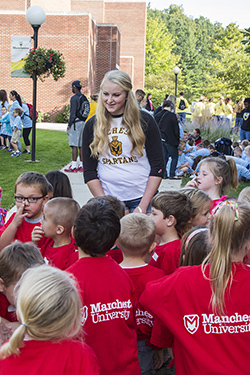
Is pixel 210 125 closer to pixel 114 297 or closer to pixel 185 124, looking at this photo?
pixel 185 124

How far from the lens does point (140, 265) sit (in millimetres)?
3010

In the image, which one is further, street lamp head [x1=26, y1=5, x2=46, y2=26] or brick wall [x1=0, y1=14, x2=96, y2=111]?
brick wall [x1=0, y1=14, x2=96, y2=111]

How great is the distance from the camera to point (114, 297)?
246 centimetres

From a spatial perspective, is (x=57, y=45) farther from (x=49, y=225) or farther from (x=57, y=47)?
(x=49, y=225)

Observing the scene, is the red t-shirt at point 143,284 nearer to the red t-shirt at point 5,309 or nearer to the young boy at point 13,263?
the young boy at point 13,263

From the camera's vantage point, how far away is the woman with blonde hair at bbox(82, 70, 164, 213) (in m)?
3.61

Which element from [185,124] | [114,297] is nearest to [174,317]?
[114,297]

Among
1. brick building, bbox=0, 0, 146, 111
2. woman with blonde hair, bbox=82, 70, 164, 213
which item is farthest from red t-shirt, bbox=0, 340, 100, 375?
brick building, bbox=0, 0, 146, 111

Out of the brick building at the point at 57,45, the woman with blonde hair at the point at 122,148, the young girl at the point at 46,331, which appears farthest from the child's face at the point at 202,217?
the brick building at the point at 57,45

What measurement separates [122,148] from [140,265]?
111cm

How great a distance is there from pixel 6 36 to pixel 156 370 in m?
30.3

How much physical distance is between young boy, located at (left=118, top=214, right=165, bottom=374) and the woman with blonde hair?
72 centimetres

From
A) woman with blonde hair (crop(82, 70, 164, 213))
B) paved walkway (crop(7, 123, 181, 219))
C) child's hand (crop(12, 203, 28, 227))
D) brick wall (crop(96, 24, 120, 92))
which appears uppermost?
brick wall (crop(96, 24, 120, 92))

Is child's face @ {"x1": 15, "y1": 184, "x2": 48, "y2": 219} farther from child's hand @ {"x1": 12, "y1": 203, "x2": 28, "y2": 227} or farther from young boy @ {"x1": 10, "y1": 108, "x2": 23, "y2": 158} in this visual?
young boy @ {"x1": 10, "y1": 108, "x2": 23, "y2": 158}
